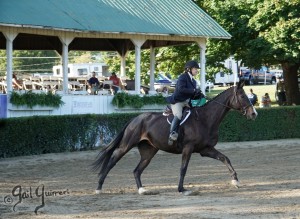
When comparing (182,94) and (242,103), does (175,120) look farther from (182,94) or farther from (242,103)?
(242,103)

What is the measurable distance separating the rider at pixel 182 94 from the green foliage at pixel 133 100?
14.2m

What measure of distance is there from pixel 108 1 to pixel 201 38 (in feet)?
14.4

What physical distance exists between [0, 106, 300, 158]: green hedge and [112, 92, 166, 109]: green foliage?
283 centimetres

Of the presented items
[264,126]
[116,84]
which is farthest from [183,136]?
[116,84]

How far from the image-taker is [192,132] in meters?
12.7

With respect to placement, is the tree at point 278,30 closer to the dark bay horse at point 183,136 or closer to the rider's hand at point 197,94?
the dark bay horse at point 183,136

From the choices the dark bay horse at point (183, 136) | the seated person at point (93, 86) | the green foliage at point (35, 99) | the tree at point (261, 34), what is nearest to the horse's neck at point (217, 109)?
the dark bay horse at point (183, 136)

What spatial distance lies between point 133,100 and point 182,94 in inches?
577

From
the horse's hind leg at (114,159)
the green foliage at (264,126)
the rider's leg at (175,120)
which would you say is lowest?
the green foliage at (264,126)

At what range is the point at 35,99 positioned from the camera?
969 inches

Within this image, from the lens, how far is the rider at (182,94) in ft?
41.7

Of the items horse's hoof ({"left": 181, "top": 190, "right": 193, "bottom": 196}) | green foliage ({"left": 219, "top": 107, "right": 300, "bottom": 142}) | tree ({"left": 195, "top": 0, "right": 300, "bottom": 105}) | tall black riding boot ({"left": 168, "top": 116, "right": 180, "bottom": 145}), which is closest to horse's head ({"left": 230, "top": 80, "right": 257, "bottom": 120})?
tall black riding boot ({"left": 168, "top": 116, "right": 180, "bottom": 145})

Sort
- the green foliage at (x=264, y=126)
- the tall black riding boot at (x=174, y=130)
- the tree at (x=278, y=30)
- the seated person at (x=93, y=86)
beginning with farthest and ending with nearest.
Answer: the tree at (x=278, y=30)
the seated person at (x=93, y=86)
the green foliage at (x=264, y=126)
the tall black riding boot at (x=174, y=130)

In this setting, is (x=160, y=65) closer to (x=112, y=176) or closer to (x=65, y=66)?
(x=65, y=66)
